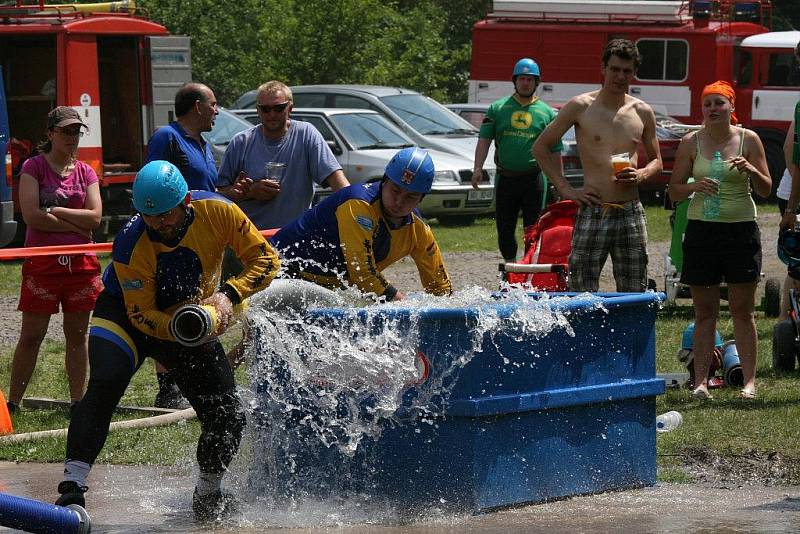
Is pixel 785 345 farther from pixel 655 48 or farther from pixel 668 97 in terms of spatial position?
pixel 655 48

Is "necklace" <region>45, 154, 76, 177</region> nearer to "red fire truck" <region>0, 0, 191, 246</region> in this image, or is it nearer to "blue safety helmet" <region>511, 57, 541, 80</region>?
"blue safety helmet" <region>511, 57, 541, 80</region>

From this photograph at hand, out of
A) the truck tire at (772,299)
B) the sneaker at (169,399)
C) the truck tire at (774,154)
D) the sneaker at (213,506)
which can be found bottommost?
the truck tire at (774,154)

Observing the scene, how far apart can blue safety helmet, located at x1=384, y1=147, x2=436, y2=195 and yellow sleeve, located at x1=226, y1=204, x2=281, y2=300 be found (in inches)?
26.9

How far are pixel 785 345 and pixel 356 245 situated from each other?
→ 4.09 meters

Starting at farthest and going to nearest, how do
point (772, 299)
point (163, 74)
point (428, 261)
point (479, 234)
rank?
point (479, 234)
point (163, 74)
point (772, 299)
point (428, 261)

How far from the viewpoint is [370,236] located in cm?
678

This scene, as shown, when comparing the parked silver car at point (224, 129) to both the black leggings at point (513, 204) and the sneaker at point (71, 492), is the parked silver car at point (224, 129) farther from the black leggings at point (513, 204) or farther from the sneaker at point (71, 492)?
the sneaker at point (71, 492)

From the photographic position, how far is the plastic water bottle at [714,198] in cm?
891

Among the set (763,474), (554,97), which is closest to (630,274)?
(763,474)

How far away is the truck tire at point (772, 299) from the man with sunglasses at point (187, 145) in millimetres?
5578

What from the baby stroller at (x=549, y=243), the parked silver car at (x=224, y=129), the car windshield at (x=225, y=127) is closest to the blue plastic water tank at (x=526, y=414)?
the baby stroller at (x=549, y=243)

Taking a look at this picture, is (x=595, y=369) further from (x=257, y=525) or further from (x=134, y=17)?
(x=134, y=17)

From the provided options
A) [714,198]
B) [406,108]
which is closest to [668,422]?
[714,198]

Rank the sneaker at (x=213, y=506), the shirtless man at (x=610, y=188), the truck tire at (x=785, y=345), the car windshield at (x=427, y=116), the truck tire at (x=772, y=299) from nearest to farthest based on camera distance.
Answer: the sneaker at (x=213, y=506)
the shirtless man at (x=610, y=188)
the truck tire at (x=785, y=345)
the truck tire at (x=772, y=299)
the car windshield at (x=427, y=116)
